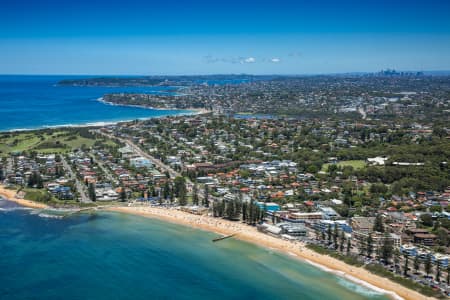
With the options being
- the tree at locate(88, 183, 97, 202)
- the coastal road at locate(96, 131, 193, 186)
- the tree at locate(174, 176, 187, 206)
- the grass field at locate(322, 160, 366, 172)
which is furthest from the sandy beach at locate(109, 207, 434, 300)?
the grass field at locate(322, 160, 366, 172)

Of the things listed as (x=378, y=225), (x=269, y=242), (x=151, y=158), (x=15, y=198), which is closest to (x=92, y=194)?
(x=15, y=198)

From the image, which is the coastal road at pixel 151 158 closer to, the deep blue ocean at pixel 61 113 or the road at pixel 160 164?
the road at pixel 160 164

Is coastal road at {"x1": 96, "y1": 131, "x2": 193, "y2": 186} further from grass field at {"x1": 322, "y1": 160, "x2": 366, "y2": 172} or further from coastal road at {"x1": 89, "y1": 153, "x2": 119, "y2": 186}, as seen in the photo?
grass field at {"x1": 322, "y1": 160, "x2": 366, "y2": 172}

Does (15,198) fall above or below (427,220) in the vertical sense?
below

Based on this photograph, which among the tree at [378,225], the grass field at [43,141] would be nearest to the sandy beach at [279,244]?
the tree at [378,225]

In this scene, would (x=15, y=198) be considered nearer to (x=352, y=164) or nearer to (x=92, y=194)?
(x=92, y=194)
